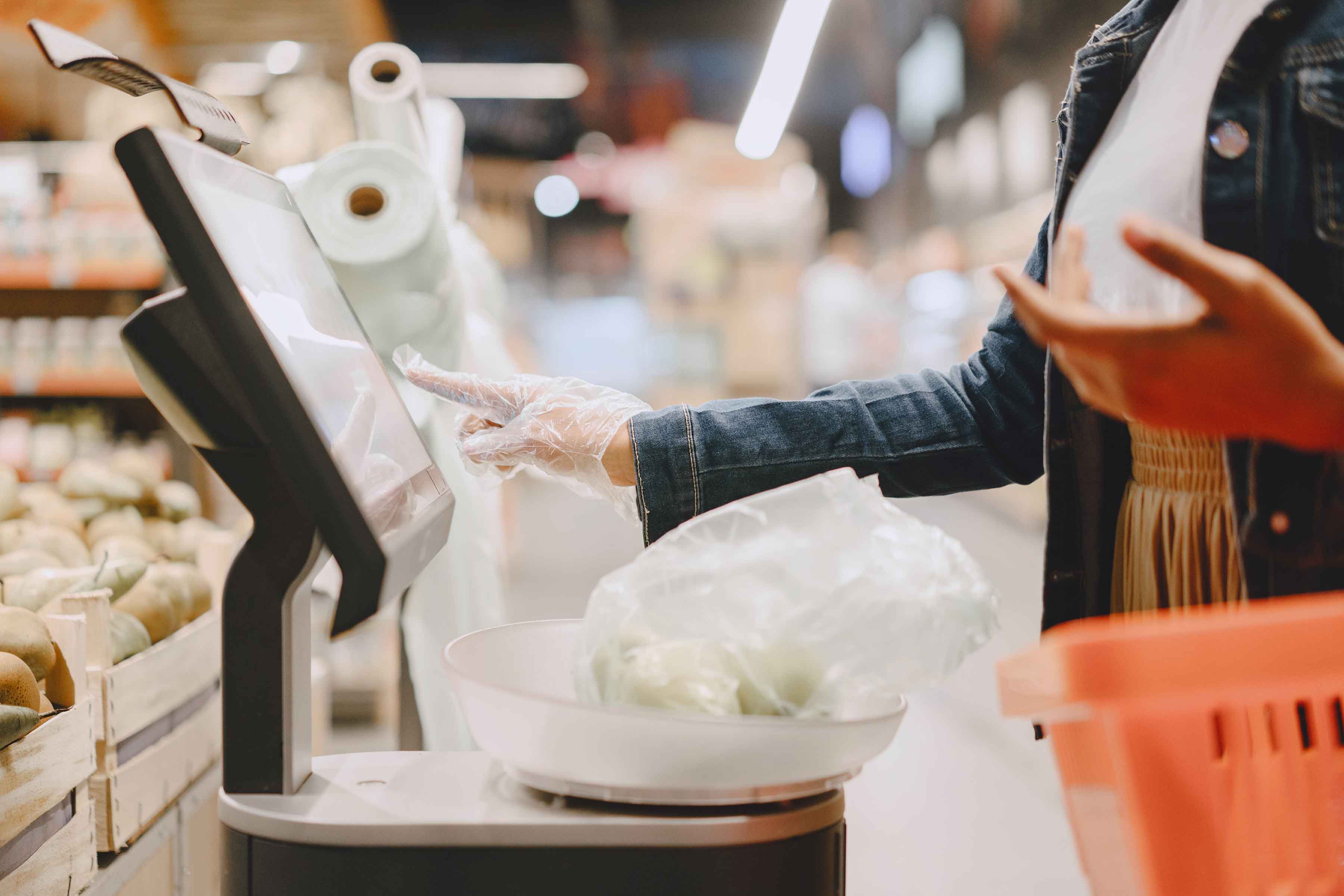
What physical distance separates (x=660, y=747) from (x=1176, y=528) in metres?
0.55

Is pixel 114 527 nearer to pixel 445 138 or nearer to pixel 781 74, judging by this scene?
pixel 445 138

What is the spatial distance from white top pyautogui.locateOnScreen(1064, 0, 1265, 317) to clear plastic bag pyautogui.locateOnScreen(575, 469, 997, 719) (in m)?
0.33

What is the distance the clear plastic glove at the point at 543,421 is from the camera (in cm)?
104

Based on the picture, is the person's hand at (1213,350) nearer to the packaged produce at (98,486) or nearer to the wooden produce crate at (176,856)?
the wooden produce crate at (176,856)

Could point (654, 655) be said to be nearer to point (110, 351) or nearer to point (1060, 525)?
point (1060, 525)

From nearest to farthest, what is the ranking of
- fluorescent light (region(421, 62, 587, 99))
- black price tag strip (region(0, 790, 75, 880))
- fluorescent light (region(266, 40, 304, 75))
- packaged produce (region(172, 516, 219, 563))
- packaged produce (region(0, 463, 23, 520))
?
black price tag strip (region(0, 790, 75, 880)) → packaged produce (region(0, 463, 23, 520)) → packaged produce (region(172, 516, 219, 563)) → fluorescent light (region(266, 40, 304, 75)) → fluorescent light (region(421, 62, 587, 99))

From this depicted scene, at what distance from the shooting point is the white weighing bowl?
650 millimetres

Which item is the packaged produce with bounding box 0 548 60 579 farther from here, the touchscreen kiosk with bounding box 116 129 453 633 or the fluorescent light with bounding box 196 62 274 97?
the fluorescent light with bounding box 196 62 274 97

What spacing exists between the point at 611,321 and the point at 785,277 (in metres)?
5.76

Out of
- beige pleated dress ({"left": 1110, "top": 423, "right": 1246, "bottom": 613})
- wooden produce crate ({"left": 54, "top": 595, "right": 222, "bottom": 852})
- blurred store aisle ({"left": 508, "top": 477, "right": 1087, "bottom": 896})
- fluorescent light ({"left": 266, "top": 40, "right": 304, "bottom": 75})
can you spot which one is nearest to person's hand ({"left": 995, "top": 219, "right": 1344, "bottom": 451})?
beige pleated dress ({"left": 1110, "top": 423, "right": 1246, "bottom": 613})

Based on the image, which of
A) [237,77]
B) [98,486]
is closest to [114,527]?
[98,486]

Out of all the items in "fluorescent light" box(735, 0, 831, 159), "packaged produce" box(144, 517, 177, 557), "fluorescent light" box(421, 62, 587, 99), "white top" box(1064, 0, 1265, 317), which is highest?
"fluorescent light" box(421, 62, 587, 99)

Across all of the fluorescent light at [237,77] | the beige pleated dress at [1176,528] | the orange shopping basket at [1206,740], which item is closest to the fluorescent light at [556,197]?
the fluorescent light at [237,77]

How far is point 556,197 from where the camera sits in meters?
14.4
